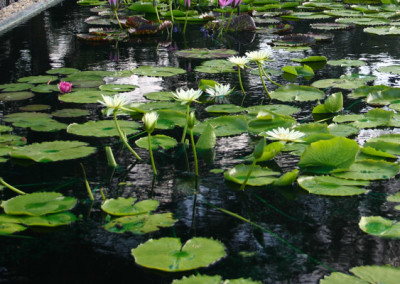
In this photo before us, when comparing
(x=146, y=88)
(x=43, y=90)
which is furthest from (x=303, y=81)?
(x=43, y=90)

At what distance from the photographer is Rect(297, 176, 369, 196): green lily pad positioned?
158cm

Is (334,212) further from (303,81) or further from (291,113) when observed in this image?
(303,81)

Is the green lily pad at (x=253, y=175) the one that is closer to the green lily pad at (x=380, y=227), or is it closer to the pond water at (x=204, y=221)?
the pond water at (x=204, y=221)

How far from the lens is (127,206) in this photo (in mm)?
1500

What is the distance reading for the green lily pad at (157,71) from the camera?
2.98 metres

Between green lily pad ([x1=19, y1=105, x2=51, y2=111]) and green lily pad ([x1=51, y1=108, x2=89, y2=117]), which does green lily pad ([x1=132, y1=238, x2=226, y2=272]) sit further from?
green lily pad ([x1=19, y1=105, x2=51, y2=111])

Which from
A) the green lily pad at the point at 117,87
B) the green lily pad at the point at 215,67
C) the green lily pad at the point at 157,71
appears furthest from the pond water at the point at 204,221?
the green lily pad at the point at 215,67

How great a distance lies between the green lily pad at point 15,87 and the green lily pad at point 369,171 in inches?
68.6

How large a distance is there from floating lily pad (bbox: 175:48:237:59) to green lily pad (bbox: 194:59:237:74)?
133 mm

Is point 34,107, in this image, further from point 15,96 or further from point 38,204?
point 38,204

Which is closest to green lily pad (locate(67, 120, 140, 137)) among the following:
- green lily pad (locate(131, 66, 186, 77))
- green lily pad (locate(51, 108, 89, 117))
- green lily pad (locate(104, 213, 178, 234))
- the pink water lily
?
green lily pad (locate(51, 108, 89, 117))

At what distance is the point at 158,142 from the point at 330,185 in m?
0.68

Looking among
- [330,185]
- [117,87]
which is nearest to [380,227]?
[330,185]

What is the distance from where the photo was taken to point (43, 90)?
2734 mm
